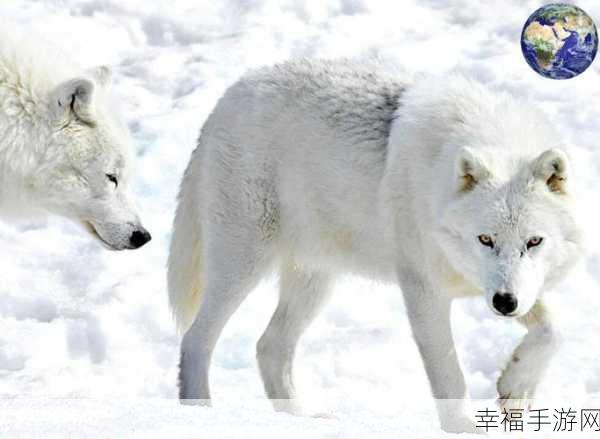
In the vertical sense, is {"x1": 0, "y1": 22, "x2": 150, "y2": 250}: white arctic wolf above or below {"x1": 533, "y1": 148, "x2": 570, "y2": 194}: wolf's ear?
below

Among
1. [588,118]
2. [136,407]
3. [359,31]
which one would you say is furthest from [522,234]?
[359,31]

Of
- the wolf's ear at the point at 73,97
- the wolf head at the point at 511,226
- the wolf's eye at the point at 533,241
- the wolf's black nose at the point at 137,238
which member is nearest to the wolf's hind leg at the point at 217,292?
the wolf's black nose at the point at 137,238

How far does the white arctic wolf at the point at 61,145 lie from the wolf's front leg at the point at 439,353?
4.40 ft

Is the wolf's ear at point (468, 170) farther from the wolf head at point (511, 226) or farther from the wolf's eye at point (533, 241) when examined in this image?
the wolf's eye at point (533, 241)

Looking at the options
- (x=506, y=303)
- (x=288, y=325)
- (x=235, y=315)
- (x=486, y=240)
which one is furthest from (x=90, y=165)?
(x=235, y=315)

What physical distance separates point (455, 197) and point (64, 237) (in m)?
3.99

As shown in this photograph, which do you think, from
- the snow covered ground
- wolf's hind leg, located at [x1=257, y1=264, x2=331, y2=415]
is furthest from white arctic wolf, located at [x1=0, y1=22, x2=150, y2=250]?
wolf's hind leg, located at [x1=257, y1=264, x2=331, y2=415]

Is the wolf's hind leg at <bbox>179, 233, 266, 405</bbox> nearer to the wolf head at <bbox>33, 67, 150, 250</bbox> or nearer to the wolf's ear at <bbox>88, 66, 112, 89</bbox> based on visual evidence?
the wolf head at <bbox>33, 67, 150, 250</bbox>

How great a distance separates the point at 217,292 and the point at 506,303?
1.84m

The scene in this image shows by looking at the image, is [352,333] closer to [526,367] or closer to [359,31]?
[526,367]

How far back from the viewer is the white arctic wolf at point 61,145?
5.27 metres

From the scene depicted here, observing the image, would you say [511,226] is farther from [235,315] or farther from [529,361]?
[235,315]

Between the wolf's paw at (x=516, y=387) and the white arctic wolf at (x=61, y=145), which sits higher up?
the white arctic wolf at (x=61, y=145)

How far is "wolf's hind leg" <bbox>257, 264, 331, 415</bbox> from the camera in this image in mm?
6184
